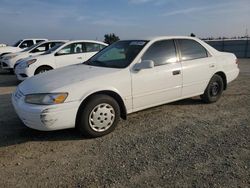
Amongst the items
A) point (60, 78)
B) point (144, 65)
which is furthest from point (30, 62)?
point (144, 65)

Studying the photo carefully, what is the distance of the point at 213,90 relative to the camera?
245 inches

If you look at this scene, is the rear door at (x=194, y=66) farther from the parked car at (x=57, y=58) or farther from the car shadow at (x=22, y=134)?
the parked car at (x=57, y=58)

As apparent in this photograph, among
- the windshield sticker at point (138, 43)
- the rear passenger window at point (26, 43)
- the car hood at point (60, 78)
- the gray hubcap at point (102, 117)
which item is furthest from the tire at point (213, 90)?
the rear passenger window at point (26, 43)

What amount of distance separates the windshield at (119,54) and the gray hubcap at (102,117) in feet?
Result: 2.74

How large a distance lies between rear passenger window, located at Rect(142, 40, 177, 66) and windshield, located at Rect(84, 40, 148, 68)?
0.58 ft

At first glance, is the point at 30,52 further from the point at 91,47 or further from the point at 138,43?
the point at 138,43

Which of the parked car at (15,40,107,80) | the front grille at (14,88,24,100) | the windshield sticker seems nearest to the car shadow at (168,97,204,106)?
the windshield sticker

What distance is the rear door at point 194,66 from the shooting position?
5.53 m

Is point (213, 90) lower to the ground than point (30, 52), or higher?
lower

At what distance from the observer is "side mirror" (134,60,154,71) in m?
4.63

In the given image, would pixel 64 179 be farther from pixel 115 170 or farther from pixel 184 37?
pixel 184 37

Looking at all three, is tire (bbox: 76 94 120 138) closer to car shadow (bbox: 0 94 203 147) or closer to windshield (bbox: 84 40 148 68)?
car shadow (bbox: 0 94 203 147)

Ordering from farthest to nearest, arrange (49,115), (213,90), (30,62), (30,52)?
(30,52), (30,62), (213,90), (49,115)

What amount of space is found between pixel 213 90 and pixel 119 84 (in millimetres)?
2638
